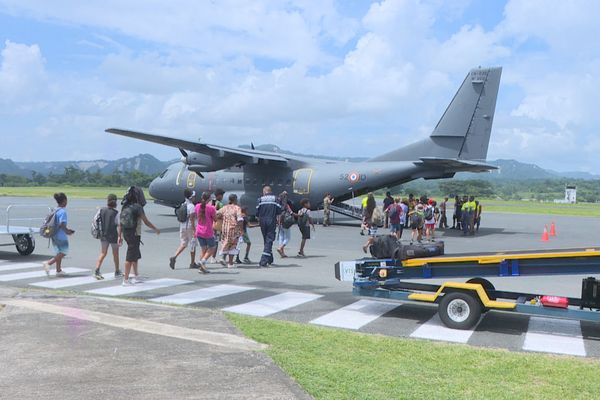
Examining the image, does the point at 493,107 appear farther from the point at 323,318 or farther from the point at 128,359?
the point at 128,359

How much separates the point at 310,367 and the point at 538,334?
3752mm

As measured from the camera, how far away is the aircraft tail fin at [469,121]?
922 inches

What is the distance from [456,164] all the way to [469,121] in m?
2.36

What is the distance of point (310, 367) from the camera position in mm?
5531

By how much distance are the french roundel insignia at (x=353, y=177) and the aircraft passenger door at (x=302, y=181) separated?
213 cm

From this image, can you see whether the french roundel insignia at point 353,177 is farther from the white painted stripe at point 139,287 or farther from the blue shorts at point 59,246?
the blue shorts at point 59,246

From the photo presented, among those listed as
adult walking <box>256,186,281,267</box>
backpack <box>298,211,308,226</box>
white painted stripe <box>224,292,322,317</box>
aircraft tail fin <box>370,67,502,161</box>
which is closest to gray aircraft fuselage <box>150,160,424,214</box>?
aircraft tail fin <box>370,67,502,161</box>

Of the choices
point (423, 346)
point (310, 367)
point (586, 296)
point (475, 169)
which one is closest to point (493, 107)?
point (475, 169)

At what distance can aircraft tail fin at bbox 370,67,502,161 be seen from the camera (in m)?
23.4

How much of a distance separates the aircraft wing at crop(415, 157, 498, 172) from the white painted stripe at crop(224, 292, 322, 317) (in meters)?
13.9

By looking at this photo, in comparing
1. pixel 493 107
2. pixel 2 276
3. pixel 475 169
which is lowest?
pixel 2 276

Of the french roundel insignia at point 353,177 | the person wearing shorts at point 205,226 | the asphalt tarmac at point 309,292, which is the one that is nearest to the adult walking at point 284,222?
the asphalt tarmac at point 309,292

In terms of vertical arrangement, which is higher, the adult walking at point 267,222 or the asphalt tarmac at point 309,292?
the adult walking at point 267,222

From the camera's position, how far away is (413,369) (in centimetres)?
566
